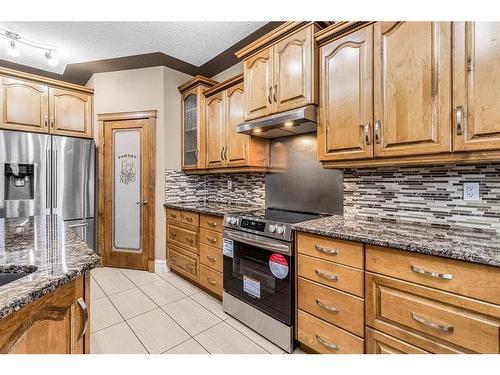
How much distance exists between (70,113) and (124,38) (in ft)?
4.40

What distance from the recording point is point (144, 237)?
3.20m

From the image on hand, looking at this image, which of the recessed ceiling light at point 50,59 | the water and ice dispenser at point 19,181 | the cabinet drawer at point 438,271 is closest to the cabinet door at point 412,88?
the cabinet drawer at point 438,271

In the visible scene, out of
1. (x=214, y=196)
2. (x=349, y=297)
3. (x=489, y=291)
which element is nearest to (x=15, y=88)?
(x=214, y=196)

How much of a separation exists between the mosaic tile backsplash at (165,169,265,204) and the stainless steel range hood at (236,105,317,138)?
593 millimetres

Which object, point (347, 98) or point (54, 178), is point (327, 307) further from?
point (54, 178)

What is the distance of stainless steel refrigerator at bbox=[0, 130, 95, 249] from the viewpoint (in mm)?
2613

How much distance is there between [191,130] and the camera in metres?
3.24

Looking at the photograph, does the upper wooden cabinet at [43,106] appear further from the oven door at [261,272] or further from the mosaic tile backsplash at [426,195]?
the mosaic tile backsplash at [426,195]

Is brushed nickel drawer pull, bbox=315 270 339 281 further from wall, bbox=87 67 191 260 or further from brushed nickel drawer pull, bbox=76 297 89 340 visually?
wall, bbox=87 67 191 260

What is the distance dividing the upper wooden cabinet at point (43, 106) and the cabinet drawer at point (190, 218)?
187cm

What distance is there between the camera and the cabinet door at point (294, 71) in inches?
72.7

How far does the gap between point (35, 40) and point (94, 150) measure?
1276mm

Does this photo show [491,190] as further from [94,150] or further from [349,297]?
[94,150]

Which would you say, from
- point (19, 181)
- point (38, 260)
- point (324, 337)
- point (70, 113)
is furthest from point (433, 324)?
point (70, 113)
